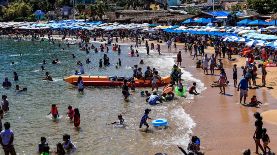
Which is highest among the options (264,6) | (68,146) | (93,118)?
(264,6)

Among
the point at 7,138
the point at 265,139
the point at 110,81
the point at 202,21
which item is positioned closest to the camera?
the point at 7,138

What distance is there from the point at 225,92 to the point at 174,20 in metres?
45.7

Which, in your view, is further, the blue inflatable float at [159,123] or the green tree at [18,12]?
the green tree at [18,12]

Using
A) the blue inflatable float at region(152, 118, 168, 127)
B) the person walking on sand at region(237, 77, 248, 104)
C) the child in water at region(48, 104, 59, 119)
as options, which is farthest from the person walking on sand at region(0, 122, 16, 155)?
the person walking on sand at region(237, 77, 248, 104)

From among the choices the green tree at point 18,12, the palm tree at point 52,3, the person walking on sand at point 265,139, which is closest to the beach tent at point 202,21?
the person walking on sand at point 265,139

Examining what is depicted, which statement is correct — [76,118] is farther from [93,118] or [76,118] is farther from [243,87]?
[243,87]

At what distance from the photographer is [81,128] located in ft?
63.5

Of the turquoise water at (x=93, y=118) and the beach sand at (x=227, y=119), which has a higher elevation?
the beach sand at (x=227, y=119)

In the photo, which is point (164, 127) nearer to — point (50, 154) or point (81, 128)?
point (81, 128)

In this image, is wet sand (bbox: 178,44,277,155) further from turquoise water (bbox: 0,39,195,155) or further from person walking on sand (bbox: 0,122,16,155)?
person walking on sand (bbox: 0,122,16,155)

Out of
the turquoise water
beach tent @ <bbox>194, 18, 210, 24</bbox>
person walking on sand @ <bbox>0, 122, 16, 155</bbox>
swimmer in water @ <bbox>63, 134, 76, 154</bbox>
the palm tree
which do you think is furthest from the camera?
the palm tree

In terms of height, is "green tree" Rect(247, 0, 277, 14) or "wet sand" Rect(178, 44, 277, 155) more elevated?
"green tree" Rect(247, 0, 277, 14)

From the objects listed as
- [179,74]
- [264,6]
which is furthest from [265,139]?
[264,6]

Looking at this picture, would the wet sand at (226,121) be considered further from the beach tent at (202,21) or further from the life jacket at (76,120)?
the beach tent at (202,21)
